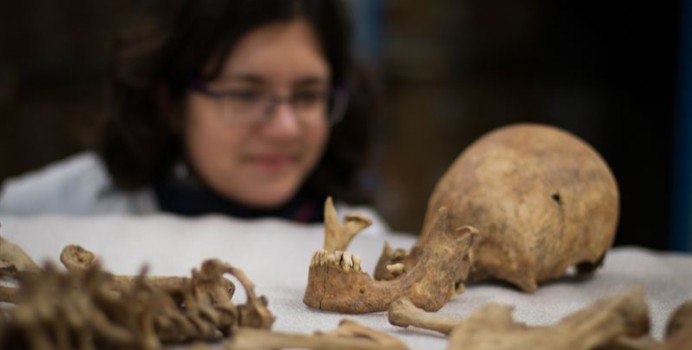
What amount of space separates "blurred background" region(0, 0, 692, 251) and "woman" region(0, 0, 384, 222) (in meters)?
0.72

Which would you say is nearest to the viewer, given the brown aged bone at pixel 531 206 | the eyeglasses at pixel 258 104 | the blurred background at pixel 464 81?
the brown aged bone at pixel 531 206

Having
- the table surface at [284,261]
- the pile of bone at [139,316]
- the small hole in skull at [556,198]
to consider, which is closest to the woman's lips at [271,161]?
the table surface at [284,261]

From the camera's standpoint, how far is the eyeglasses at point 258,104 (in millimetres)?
1630

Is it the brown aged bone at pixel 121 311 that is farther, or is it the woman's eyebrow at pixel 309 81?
the woman's eyebrow at pixel 309 81

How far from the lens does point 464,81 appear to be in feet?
10.1

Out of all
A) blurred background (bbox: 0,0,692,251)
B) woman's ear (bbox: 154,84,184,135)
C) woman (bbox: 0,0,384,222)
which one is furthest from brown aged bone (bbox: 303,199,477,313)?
blurred background (bbox: 0,0,692,251)

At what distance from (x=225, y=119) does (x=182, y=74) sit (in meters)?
0.20

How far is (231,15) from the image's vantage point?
1698mm

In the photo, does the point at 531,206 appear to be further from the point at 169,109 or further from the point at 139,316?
the point at 169,109

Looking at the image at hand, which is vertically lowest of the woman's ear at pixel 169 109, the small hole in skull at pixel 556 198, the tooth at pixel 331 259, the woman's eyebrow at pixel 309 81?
the tooth at pixel 331 259

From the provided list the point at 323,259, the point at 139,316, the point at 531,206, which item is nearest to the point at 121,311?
the point at 139,316

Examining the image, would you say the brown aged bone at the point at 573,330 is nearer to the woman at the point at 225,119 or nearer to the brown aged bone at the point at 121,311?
the brown aged bone at the point at 121,311

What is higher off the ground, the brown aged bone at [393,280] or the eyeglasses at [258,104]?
the eyeglasses at [258,104]

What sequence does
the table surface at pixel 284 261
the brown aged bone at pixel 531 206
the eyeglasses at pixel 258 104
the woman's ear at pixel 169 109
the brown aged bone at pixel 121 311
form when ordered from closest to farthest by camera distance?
the brown aged bone at pixel 121 311
the table surface at pixel 284 261
the brown aged bone at pixel 531 206
the eyeglasses at pixel 258 104
the woman's ear at pixel 169 109
